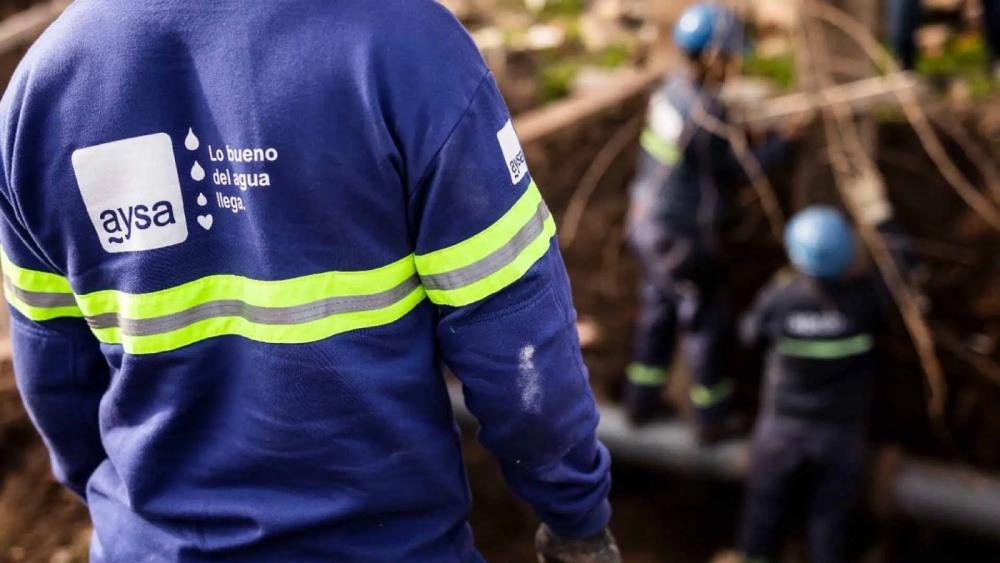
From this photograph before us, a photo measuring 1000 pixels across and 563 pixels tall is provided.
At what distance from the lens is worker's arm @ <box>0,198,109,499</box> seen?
1.48 metres

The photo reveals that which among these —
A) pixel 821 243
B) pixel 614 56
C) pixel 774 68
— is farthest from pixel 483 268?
pixel 614 56

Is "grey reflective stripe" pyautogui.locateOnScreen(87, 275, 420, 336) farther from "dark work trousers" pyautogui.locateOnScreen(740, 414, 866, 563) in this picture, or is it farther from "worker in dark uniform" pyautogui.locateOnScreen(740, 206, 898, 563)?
"dark work trousers" pyautogui.locateOnScreen(740, 414, 866, 563)

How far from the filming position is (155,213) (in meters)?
1.33

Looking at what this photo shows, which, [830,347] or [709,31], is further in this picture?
[709,31]

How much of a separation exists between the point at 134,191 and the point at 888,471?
11.9 feet

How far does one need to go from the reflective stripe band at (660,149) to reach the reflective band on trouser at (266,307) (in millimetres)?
2956

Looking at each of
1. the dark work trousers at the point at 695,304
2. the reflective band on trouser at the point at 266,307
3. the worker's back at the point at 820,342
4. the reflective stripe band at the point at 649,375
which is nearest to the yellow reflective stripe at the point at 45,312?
the reflective band on trouser at the point at 266,307

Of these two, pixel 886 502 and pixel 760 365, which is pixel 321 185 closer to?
pixel 886 502

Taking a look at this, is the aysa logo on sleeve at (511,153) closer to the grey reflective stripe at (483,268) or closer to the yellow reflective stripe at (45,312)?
the grey reflective stripe at (483,268)

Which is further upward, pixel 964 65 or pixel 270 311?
pixel 270 311

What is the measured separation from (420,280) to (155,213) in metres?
0.36

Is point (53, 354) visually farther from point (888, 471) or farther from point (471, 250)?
point (888, 471)

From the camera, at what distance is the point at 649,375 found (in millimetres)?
4492

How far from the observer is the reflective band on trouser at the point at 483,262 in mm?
1296
